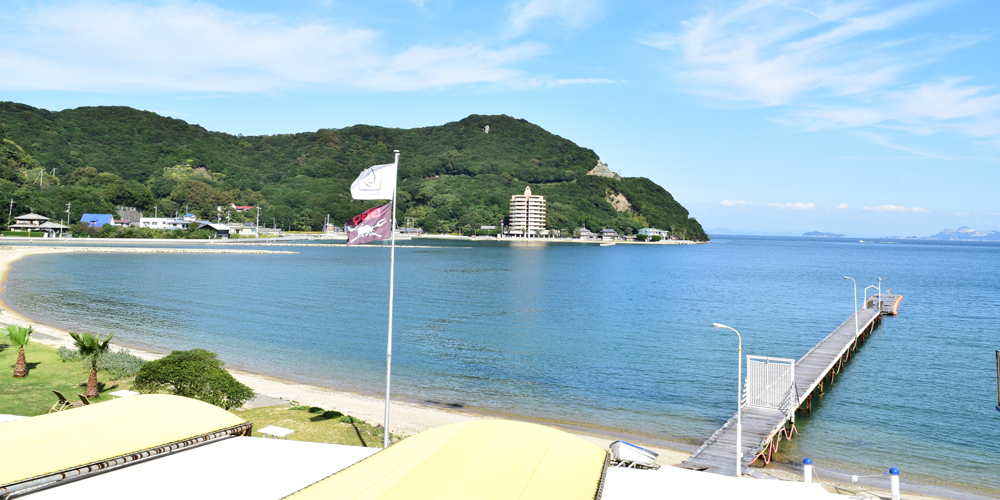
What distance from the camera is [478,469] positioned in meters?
8.05

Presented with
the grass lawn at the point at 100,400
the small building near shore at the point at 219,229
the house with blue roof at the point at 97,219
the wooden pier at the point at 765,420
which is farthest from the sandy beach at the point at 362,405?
the small building near shore at the point at 219,229

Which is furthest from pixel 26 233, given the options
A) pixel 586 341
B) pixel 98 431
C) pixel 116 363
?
pixel 98 431

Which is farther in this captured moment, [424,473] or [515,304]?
[515,304]

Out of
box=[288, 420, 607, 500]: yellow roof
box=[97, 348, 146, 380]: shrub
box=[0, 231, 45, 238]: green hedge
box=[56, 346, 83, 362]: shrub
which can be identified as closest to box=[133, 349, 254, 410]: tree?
box=[97, 348, 146, 380]: shrub

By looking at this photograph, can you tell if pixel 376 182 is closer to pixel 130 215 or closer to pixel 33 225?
pixel 33 225

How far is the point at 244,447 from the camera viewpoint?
11.8 m

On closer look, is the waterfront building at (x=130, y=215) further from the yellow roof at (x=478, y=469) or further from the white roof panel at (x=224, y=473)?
the yellow roof at (x=478, y=469)

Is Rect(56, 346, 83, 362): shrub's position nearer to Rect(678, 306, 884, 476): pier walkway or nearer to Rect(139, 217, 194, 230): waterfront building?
Rect(678, 306, 884, 476): pier walkway

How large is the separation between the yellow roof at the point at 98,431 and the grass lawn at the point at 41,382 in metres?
8.61

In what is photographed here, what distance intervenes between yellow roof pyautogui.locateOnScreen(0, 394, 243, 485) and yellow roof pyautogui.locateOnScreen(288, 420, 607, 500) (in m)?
4.76

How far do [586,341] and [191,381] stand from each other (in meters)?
27.0

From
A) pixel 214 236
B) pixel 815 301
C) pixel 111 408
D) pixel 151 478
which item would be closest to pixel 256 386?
pixel 111 408

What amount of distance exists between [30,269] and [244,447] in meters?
78.3

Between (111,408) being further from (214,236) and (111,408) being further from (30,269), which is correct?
(214,236)
